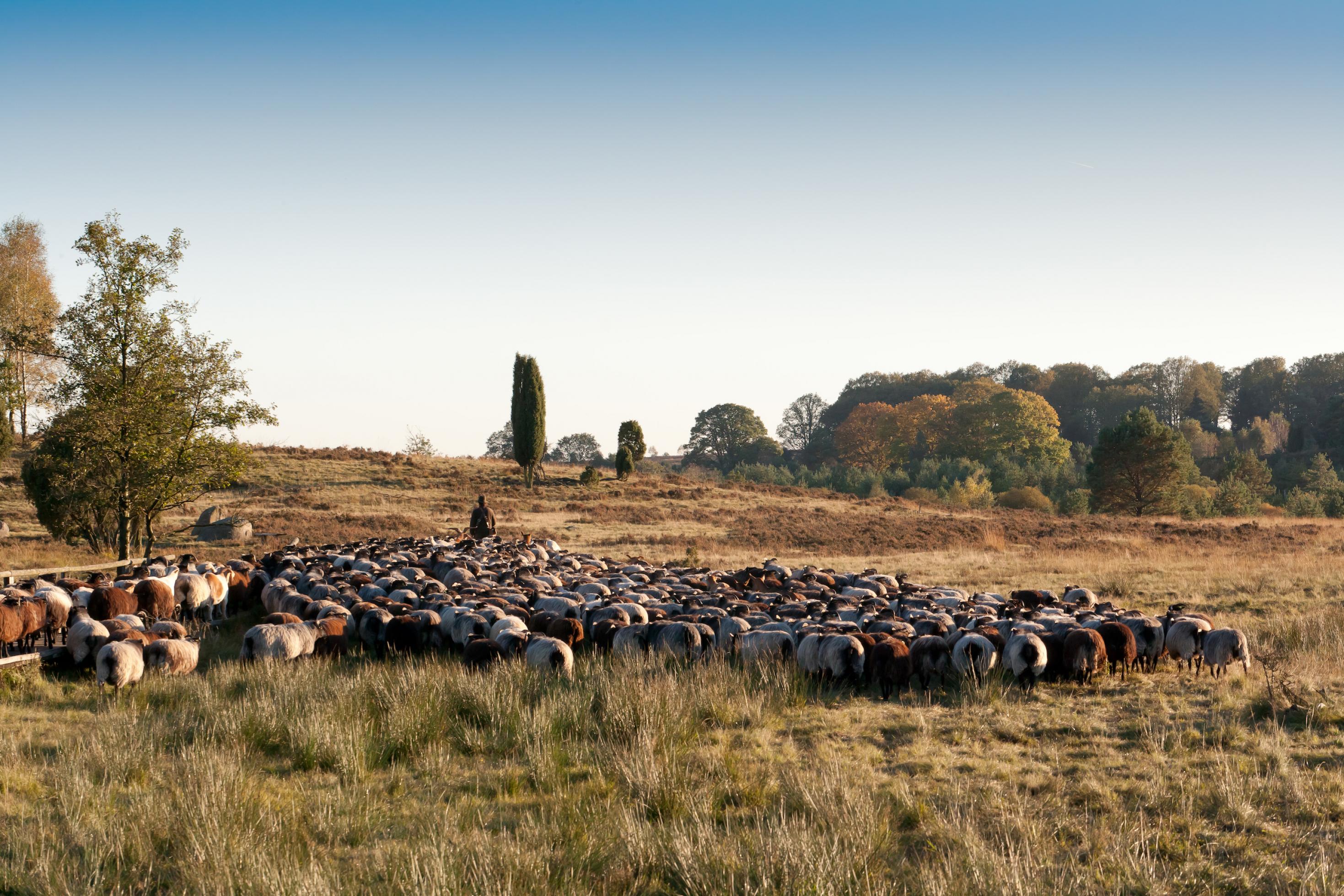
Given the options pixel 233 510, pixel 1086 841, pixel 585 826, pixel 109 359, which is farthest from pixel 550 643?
pixel 233 510

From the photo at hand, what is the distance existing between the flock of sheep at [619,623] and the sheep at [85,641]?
0.03m

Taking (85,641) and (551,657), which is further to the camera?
(85,641)

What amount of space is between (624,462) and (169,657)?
45.6 meters

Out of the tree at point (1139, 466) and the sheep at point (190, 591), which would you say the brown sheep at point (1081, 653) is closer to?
the sheep at point (190, 591)

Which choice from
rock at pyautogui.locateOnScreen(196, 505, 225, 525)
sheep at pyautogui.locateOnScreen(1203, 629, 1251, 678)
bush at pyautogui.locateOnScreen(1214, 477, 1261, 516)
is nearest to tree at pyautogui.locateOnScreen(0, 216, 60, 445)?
rock at pyautogui.locateOnScreen(196, 505, 225, 525)

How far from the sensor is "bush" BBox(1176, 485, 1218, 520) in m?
49.0

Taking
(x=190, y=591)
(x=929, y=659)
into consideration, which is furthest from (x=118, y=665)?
(x=929, y=659)

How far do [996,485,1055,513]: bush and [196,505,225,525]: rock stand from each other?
4815 cm

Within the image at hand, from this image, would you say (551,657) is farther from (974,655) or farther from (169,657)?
(974,655)

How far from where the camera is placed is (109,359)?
2120 centimetres

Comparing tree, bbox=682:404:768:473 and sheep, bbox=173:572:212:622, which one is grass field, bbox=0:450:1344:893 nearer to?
sheep, bbox=173:572:212:622

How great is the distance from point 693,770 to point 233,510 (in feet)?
122

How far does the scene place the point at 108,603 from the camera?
47.1 feet

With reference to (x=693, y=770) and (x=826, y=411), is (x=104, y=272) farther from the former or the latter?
(x=826, y=411)
